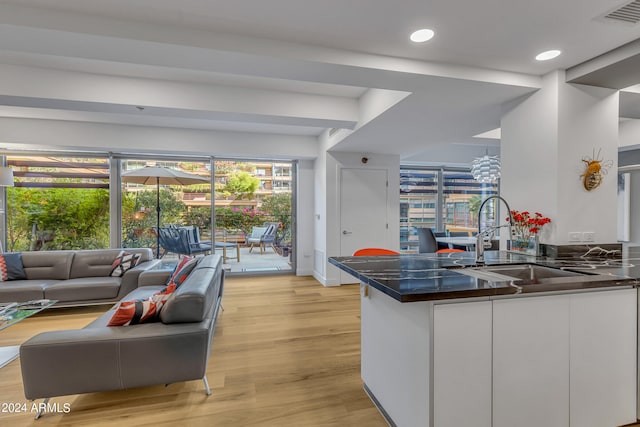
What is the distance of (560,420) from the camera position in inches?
63.6

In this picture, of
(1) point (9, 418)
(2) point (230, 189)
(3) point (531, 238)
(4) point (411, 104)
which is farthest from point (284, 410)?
(2) point (230, 189)

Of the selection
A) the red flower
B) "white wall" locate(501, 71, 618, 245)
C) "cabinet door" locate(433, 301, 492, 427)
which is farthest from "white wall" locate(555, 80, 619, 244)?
"cabinet door" locate(433, 301, 492, 427)

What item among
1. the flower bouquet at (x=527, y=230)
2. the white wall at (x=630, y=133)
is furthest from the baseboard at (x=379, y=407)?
the white wall at (x=630, y=133)

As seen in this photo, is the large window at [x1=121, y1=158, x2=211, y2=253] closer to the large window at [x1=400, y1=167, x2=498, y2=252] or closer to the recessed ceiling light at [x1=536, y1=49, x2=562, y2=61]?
the large window at [x1=400, y1=167, x2=498, y2=252]

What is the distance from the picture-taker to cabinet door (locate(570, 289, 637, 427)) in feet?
5.42

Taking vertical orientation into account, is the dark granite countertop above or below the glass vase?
below

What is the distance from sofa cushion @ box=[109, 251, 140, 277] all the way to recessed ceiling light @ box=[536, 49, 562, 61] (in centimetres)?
501

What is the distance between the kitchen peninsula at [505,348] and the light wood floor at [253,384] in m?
0.45

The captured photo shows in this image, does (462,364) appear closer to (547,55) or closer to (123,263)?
(547,55)

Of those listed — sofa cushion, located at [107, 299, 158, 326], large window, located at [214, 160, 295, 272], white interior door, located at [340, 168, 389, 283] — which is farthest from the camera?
large window, located at [214, 160, 295, 272]

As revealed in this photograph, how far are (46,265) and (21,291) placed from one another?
602 millimetres

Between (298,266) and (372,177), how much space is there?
2280 mm

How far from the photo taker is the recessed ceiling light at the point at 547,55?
89.0 inches

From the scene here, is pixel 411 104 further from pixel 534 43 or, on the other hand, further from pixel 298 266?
pixel 298 266
